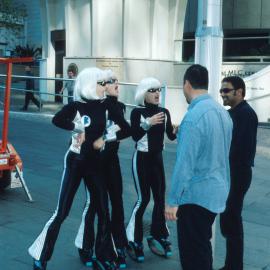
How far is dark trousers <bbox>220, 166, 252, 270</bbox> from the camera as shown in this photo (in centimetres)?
448

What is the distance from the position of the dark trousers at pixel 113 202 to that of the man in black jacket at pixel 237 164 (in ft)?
3.31

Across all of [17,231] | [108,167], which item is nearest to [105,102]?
[108,167]

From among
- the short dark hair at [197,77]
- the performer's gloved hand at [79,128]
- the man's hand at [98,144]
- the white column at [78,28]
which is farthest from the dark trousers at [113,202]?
the white column at [78,28]

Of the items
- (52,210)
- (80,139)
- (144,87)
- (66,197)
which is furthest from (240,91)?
(52,210)

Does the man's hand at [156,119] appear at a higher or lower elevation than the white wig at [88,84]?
lower

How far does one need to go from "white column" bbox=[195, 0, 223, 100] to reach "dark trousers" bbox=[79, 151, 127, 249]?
1094 mm

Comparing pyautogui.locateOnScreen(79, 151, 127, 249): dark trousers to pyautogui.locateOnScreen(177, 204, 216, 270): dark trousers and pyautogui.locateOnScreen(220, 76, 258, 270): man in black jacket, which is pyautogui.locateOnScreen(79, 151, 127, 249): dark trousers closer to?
pyautogui.locateOnScreen(220, 76, 258, 270): man in black jacket

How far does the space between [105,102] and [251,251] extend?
2.26 metres

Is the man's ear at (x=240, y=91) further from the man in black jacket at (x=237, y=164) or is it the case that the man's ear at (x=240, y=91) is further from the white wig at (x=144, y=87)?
the white wig at (x=144, y=87)

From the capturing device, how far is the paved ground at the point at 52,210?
5.05 metres

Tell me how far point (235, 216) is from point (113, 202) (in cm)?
117

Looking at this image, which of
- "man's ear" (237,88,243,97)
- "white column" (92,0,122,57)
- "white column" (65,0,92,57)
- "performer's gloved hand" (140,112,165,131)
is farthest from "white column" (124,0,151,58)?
"man's ear" (237,88,243,97)

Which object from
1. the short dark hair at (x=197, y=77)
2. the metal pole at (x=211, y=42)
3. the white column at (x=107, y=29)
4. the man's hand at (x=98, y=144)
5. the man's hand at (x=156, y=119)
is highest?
the white column at (x=107, y=29)

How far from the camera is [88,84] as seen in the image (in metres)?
4.42
